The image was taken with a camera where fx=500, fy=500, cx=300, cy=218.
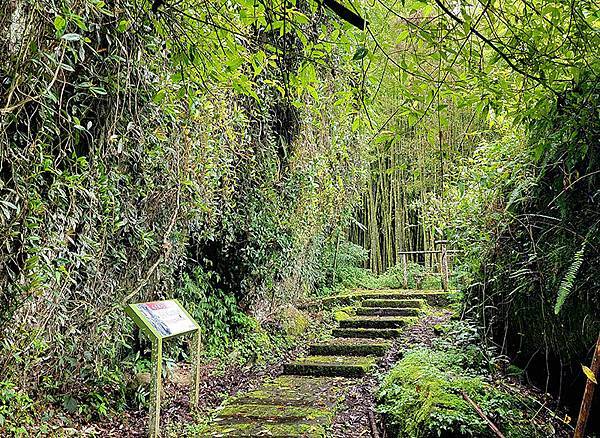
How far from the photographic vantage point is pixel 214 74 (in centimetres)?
273

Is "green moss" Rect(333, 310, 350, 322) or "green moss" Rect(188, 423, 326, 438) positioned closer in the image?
"green moss" Rect(188, 423, 326, 438)

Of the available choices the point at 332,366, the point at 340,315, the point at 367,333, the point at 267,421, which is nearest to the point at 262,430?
the point at 267,421

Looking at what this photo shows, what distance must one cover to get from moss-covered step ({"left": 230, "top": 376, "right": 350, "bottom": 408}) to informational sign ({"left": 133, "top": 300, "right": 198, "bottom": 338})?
0.93 meters

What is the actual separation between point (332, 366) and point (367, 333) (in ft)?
4.95

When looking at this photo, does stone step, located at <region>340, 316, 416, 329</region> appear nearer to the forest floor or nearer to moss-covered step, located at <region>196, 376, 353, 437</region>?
the forest floor

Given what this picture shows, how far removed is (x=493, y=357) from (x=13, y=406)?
3784mm

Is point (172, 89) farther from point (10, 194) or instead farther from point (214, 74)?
point (10, 194)

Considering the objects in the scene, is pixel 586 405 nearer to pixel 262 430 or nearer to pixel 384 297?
pixel 262 430

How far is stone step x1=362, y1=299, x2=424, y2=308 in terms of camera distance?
827 centimetres

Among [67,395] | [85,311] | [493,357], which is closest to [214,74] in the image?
[85,311]

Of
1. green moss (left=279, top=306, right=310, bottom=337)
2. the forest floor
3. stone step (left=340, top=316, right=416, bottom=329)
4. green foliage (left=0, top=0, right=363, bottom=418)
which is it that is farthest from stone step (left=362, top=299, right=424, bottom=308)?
green foliage (left=0, top=0, right=363, bottom=418)

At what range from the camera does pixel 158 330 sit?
3.72 metres

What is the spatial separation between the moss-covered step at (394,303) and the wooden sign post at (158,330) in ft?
15.3

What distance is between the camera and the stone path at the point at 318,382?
3.85 meters
